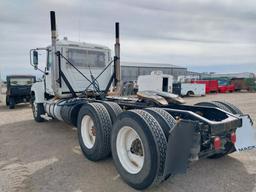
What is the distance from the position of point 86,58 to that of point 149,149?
495cm

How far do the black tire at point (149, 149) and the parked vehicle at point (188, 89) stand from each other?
66.9 feet

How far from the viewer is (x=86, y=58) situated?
737 cm

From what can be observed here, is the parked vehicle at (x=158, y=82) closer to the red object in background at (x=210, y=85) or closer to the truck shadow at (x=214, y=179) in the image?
the red object in background at (x=210, y=85)

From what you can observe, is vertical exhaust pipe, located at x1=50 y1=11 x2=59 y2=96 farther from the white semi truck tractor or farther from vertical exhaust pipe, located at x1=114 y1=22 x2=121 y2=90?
vertical exhaust pipe, located at x1=114 y1=22 x2=121 y2=90

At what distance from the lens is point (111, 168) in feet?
13.6

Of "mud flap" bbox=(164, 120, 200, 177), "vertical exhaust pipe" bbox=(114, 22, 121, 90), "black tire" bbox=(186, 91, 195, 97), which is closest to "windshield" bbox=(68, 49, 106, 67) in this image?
"vertical exhaust pipe" bbox=(114, 22, 121, 90)

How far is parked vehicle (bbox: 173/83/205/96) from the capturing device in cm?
2322

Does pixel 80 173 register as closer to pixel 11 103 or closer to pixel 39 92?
pixel 39 92

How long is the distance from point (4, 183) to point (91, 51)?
4.77m

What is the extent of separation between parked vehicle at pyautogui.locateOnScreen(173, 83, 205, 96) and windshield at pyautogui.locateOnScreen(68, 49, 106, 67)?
16.6 meters

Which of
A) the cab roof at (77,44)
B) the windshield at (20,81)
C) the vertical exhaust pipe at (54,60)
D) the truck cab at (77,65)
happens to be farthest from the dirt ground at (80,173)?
the windshield at (20,81)

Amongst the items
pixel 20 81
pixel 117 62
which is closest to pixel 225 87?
pixel 20 81

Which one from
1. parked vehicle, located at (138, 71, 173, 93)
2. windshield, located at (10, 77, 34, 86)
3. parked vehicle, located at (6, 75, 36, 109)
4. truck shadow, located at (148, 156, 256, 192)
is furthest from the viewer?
parked vehicle, located at (138, 71, 173, 93)

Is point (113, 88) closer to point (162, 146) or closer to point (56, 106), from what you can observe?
point (56, 106)
